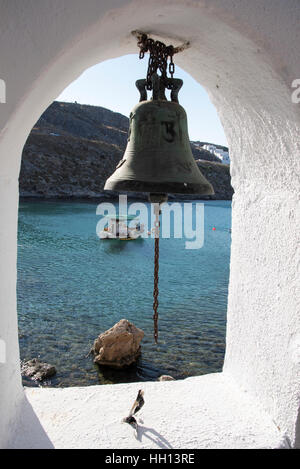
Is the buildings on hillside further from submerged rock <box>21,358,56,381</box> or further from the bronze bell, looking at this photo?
the bronze bell

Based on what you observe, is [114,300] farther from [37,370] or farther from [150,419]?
[150,419]

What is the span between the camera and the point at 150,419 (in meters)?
1.70

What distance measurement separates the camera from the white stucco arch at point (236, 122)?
107cm

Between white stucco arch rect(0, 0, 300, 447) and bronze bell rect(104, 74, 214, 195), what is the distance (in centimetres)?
24

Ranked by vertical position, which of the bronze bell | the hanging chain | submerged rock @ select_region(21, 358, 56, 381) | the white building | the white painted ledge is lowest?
submerged rock @ select_region(21, 358, 56, 381)

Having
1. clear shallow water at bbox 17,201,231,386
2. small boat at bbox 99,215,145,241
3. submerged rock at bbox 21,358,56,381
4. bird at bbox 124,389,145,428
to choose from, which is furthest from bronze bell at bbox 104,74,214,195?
small boat at bbox 99,215,145,241

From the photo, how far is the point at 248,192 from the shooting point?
74.5 inches

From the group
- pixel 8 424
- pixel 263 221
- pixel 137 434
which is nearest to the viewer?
pixel 8 424

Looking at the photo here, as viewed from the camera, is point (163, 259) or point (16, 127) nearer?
point (16, 127)

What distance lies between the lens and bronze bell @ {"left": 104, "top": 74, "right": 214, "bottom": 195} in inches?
61.1

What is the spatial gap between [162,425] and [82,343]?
21.3ft

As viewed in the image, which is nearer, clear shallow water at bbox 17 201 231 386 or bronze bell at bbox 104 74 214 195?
bronze bell at bbox 104 74 214 195

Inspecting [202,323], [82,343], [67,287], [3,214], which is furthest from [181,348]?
[3,214]

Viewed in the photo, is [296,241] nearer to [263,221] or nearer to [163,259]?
[263,221]
